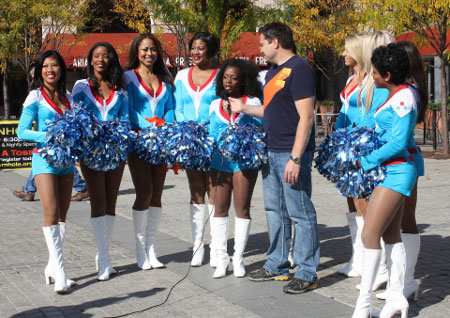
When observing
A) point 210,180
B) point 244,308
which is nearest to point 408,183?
point 244,308

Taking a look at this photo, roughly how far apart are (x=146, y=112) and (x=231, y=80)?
91 centimetres

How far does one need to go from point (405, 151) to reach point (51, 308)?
288 centimetres

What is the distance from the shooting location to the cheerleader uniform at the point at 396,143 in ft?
14.8

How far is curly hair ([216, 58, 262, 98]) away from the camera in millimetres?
5992

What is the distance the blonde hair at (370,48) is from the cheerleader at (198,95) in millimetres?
1415

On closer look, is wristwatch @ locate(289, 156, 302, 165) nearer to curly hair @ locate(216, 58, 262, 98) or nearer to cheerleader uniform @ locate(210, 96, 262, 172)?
cheerleader uniform @ locate(210, 96, 262, 172)

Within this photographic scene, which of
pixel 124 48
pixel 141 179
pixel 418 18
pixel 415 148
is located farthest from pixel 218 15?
pixel 415 148

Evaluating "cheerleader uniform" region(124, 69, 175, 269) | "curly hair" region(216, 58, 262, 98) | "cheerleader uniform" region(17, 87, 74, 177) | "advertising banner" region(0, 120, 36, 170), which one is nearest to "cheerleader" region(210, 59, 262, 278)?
"curly hair" region(216, 58, 262, 98)

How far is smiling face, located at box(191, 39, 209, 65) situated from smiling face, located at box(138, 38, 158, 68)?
364 millimetres

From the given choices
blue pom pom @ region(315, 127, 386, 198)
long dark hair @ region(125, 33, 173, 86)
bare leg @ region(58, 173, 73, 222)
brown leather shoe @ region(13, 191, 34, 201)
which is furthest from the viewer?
brown leather shoe @ region(13, 191, 34, 201)

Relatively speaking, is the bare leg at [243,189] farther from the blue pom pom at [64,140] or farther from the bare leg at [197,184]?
the blue pom pom at [64,140]

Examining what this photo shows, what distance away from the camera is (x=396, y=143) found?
452 centimetres

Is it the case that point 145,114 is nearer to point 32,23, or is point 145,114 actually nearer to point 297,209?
point 297,209

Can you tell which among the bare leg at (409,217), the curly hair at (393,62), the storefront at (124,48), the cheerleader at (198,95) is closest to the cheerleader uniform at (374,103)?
the curly hair at (393,62)
